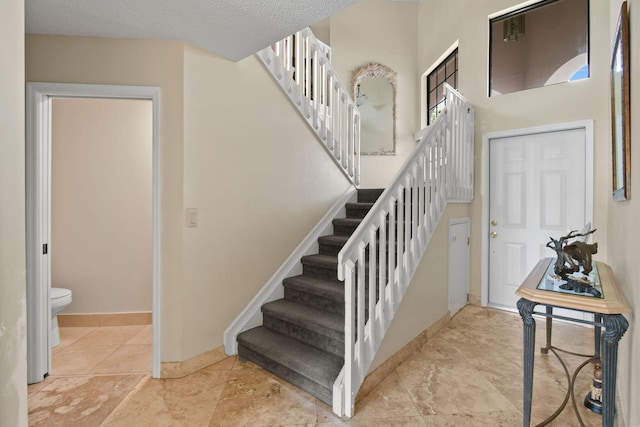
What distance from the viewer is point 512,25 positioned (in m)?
3.53

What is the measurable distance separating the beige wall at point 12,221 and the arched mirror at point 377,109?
4.54 m

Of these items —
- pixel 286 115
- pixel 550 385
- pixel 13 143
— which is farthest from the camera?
pixel 286 115

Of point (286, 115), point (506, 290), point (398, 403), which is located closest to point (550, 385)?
point (398, 403)

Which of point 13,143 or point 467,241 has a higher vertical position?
point 13,143

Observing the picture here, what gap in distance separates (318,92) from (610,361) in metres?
3.06

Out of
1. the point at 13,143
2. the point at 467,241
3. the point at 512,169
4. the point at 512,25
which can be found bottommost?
the point at 467,241

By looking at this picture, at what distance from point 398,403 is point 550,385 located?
1092mm

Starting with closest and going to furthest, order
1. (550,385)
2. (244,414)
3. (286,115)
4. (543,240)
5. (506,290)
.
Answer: (244,414) < (550,385) < (286,115) < (543,240) < (506,290)

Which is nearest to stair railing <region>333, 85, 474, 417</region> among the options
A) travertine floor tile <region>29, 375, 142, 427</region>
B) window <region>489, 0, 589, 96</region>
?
window <region>489, 0, 589, 96</region>

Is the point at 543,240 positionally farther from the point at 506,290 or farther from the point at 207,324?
the point at 207,324

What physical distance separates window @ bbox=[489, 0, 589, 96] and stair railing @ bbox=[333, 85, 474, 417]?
1.92ft

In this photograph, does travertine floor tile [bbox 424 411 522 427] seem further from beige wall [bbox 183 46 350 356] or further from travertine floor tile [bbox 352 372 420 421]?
beige wall [bbox 183 46 350 356]

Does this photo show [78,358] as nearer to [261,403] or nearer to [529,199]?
[261,403]

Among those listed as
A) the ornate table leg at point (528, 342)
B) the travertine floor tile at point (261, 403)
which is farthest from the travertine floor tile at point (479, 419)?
the travertine floor tile at point (261, 403)
